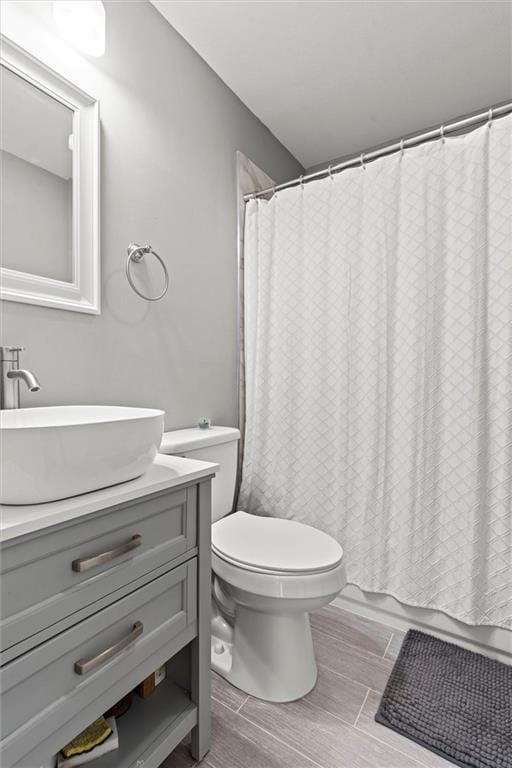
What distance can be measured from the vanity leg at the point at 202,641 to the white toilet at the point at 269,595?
0.19m

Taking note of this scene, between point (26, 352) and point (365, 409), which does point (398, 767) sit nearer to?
point (365, 409)

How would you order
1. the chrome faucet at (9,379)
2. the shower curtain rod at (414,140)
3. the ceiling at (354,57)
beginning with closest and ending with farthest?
the chrome faucet at (9,379), the shower curtain rod at (414,140), the ceiling at (354,57)

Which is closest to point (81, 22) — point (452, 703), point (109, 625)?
point (109, 625)

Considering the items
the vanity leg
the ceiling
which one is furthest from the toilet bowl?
the ceiling

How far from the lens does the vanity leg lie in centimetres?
100

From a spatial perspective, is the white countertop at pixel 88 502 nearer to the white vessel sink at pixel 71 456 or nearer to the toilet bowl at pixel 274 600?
the white vessel sink at pixel 71 456

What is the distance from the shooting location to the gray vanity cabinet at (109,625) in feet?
2.06

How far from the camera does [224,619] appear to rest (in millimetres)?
1450

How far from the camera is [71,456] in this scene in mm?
684

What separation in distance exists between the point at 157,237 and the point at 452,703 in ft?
6.11

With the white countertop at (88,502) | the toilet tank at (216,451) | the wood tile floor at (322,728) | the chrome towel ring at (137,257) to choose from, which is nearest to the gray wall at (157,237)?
the chrome towel ring at (137,257)

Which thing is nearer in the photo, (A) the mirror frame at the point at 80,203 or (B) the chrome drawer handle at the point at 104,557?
(B) the chrome drawer handle at the point at 104,557

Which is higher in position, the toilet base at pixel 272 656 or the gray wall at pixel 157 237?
the gray wall at pixel 157 237

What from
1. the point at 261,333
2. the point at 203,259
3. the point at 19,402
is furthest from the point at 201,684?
the point at 203,259
